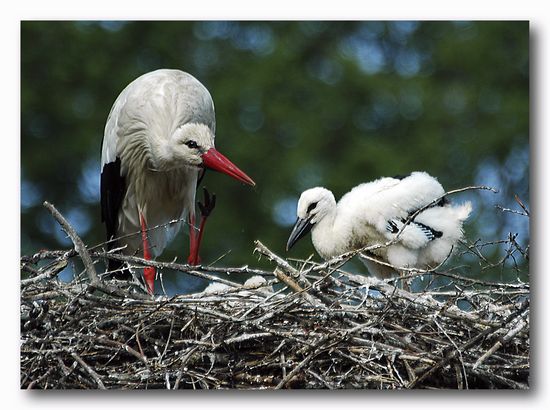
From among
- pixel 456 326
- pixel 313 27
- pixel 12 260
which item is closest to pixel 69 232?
pixel 12 260

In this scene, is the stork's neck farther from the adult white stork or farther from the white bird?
the adult white stork

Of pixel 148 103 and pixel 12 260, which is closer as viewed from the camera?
pixel 12 260

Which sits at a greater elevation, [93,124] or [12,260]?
[93,124]

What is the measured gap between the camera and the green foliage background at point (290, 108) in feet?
13.5

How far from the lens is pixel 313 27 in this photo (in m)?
4.45

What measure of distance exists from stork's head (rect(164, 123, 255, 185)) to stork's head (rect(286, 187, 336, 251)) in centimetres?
40

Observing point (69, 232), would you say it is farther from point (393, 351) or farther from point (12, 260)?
point (393, 351)

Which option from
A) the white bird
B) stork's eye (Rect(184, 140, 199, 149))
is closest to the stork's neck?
the white bird

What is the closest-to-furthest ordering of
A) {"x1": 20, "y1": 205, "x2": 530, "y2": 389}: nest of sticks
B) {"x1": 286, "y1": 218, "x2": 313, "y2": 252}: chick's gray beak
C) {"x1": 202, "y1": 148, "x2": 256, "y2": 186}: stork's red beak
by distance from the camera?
{"x1": 20, "y1": 205, "x2": 530, "y2": 389}: nest of sticks < {"x1": 202, "y1": 148, "x2": 256, "y2": 186}: stork's red beak < {"x1": 286, "y1": 218, "x2": 313, "y2": 252}: chick's gray beak

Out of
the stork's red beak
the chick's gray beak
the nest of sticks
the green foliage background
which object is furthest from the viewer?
the chick's gray beak

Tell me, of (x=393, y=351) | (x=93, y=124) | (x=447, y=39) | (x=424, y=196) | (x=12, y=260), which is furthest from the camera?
(x=93, y=124)

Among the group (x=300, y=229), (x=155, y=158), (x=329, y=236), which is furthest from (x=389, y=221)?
(x=155, y=158)

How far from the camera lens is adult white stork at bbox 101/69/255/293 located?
161 inches

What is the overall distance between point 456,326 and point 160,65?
7.52 feet
